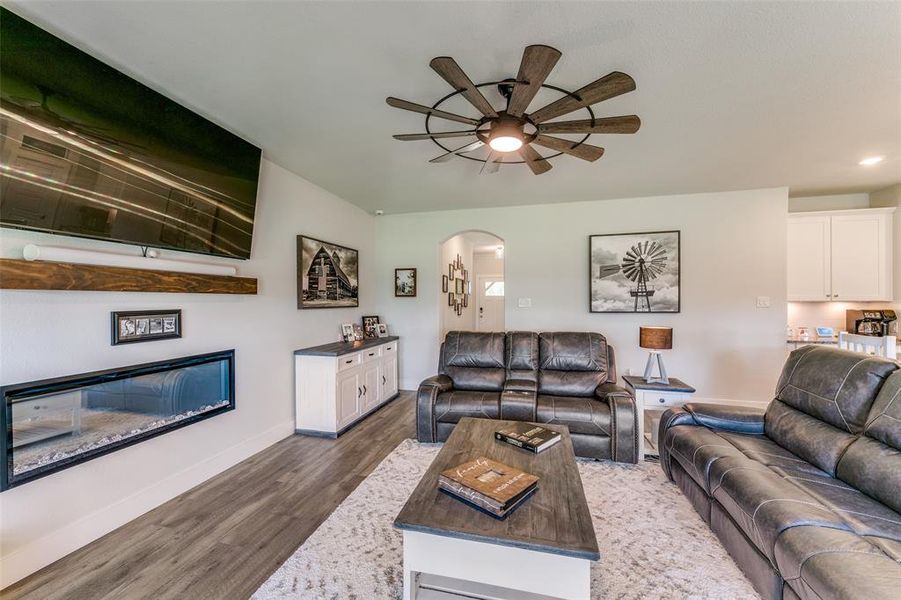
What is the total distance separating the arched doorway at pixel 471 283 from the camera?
19.3 feet

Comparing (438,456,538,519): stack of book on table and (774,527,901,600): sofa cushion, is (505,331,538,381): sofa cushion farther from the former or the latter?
(774,527,901,600): sofa cushion

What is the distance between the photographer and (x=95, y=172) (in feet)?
6.07

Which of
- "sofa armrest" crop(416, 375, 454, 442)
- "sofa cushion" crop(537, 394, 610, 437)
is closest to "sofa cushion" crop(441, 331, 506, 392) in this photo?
"sofa armrest" crop(416, 375, 454, 442)

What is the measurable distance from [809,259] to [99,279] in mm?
6708

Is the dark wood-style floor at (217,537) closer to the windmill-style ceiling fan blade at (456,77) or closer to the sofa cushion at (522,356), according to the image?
the sofa cushion at (522,356)

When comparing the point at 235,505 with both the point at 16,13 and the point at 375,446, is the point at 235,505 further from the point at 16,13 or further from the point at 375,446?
the point at 16,13

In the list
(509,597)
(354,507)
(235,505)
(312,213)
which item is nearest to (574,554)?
(509,597)

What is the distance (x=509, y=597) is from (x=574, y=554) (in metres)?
0.50

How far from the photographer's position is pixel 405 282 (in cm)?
537

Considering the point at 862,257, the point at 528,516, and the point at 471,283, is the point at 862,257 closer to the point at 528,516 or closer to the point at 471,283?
the point at 528,516

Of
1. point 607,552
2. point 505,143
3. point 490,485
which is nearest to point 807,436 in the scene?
point 607,552

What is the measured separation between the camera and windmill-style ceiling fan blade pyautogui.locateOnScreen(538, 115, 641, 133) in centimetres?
194

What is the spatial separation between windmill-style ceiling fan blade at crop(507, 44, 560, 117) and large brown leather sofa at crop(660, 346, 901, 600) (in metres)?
2.09

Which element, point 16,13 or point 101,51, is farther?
Answer: point 101,51
